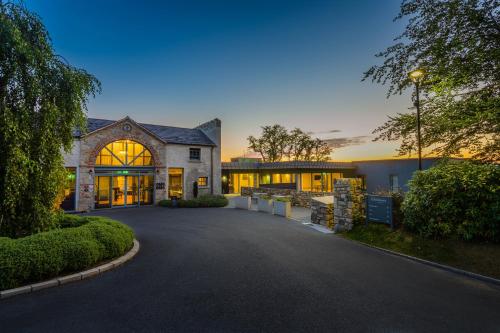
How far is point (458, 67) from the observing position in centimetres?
876

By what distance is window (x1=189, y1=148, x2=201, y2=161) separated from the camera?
23.0 m

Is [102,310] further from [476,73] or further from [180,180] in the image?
[180,180]

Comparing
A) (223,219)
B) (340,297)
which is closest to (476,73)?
(340,297)

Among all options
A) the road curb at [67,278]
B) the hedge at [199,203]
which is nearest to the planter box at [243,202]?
the hedge at [199,203]

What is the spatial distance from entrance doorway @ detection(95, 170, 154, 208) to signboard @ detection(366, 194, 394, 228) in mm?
17228

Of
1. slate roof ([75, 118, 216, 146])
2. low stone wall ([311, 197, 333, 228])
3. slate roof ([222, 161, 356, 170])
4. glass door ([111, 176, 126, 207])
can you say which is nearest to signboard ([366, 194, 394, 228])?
low stone wall ([311, 197, 333, 228])

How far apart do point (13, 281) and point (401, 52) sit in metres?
15.2

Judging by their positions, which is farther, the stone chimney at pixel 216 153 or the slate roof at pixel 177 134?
the stone chimney at pixel 216 153

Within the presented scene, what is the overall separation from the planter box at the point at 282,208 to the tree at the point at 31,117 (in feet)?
37.9

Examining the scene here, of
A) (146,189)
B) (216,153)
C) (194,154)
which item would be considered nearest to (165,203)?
(146,189)

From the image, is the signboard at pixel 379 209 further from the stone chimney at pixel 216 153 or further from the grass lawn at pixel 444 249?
the stone chimney at pixel 216 153

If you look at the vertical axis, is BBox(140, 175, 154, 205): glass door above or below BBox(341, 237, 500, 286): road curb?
above

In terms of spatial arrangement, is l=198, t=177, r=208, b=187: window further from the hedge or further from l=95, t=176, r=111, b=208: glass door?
l=95, t=176, r=111, b=208: glass door

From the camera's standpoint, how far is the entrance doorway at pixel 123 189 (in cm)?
1873
